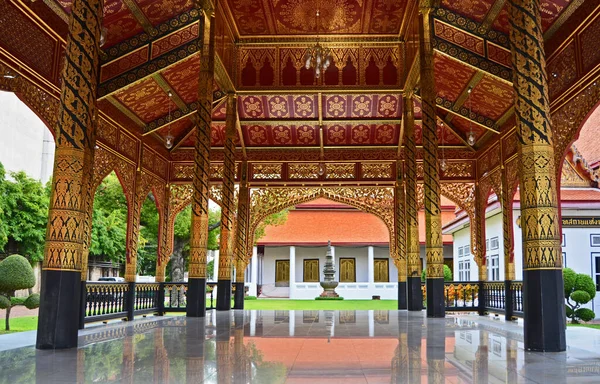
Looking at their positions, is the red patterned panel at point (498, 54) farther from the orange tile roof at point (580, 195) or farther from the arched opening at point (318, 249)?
the arched opening at point (318, 249)

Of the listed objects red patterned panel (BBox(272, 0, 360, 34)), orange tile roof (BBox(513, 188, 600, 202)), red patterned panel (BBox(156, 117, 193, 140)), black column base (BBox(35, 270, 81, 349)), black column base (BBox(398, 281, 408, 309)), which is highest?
red patterned panel (BBox(272, 0, 360, 34))

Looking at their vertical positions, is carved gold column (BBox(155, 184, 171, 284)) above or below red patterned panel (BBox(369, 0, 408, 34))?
below

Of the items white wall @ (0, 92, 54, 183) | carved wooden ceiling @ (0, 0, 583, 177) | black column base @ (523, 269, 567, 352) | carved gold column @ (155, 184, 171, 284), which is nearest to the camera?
black column base @ (523, 269, 567, 352)

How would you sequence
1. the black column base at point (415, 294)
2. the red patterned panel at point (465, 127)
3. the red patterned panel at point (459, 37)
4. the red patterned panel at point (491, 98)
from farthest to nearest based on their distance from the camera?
the red patterned panel at point (465, 127) < the black column base at point (415, 294) < the red patterned panel at point (491, 98) < the red patterned panel at point (459, 37)

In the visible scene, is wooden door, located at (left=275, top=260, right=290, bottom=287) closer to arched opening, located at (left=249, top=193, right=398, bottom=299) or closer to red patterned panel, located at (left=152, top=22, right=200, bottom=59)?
arched opening, located at (left=249, top=193, right=398, bottom=299)

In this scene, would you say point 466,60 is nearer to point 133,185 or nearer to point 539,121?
point 539,121

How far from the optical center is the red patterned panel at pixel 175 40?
1013cm

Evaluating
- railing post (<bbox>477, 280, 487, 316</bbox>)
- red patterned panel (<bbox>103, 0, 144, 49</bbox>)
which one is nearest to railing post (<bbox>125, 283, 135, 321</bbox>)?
red patterned panel (<bbox>103, 0, 144, 49</bbox>)

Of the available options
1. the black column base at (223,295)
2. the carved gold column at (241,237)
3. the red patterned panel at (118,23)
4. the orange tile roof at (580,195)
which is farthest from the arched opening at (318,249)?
the red patterned panel at (118,23)

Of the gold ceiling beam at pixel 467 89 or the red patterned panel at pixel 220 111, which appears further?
the red patterned panel at pixel 220 111

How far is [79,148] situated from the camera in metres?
5.48

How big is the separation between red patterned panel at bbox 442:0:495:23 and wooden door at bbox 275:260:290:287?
2093 cm

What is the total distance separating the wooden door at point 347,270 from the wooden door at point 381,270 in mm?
1255

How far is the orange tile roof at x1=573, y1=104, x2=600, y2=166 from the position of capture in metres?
17.0
